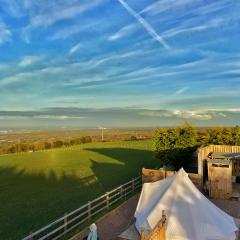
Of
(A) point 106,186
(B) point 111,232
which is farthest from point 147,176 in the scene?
(B) point 111,232

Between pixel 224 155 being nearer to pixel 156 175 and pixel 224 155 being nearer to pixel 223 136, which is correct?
pixel 223 136

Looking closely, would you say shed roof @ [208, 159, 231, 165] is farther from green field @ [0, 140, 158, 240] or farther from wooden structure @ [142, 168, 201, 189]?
green field @ [0, 140, 158, 240]

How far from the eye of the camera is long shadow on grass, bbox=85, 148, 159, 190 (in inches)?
1001

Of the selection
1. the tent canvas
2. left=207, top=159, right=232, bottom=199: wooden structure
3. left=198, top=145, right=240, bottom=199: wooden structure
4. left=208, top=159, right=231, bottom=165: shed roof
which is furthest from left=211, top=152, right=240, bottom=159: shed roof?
the tent canvas

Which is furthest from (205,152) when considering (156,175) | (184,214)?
(184,214)

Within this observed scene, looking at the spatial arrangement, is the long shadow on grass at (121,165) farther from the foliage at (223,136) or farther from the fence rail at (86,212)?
the foliage at (223,136)

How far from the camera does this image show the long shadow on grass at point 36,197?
633 inches

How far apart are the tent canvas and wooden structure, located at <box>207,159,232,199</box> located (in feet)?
18.2

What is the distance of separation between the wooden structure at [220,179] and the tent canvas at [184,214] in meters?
5.56

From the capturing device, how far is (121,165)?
3212 centimetres

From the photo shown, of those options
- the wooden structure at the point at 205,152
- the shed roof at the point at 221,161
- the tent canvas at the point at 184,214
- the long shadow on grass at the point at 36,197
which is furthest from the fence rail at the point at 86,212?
the shed roof at the point at 221,161

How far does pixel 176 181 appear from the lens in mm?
14500

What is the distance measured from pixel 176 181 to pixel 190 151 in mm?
11345

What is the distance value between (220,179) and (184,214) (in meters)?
7.22
